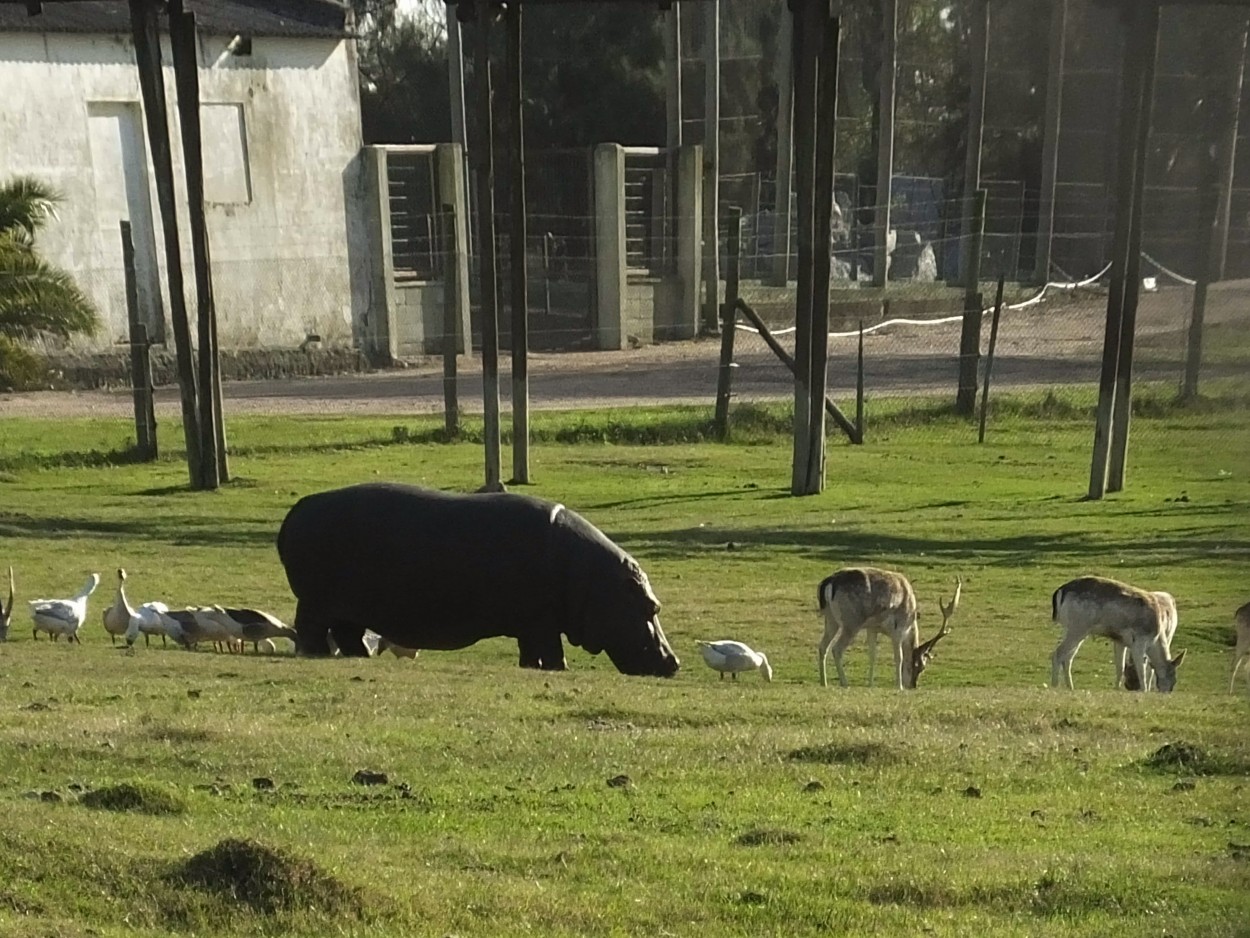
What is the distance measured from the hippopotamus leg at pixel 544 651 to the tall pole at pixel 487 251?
8.36m

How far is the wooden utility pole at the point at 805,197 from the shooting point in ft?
73.9

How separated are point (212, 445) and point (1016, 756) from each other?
52.1 ft

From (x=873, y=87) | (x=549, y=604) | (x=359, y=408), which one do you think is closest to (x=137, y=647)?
(x=549, y=604)

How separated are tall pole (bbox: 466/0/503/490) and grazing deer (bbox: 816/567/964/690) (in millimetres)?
9188

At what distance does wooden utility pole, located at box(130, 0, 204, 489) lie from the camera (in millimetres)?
23406

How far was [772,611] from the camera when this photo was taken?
643 inches

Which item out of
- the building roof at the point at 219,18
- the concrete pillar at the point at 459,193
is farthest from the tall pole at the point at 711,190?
the building roof at the point at 219,18

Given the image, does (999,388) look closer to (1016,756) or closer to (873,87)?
(1016,756)

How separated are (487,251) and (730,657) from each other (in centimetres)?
1046

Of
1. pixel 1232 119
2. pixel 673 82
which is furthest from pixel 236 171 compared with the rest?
pixel 1232 119

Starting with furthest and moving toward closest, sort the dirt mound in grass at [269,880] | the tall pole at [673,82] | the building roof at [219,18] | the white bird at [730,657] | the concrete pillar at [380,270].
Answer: the tall pole at [673,82]
the concrete pillar at [380,270]
the building roof at [219,18]
the white bird at [730,657]
the dirt mound in grass at [269,880]

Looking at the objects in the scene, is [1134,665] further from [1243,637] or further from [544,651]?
[544,651]

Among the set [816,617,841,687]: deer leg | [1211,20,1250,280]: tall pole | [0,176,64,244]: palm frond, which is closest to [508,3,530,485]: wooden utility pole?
[0,176,64,244]: palm frond

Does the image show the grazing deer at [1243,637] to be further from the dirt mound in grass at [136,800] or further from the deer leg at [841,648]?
the dirt mound in grass at [136,800]
